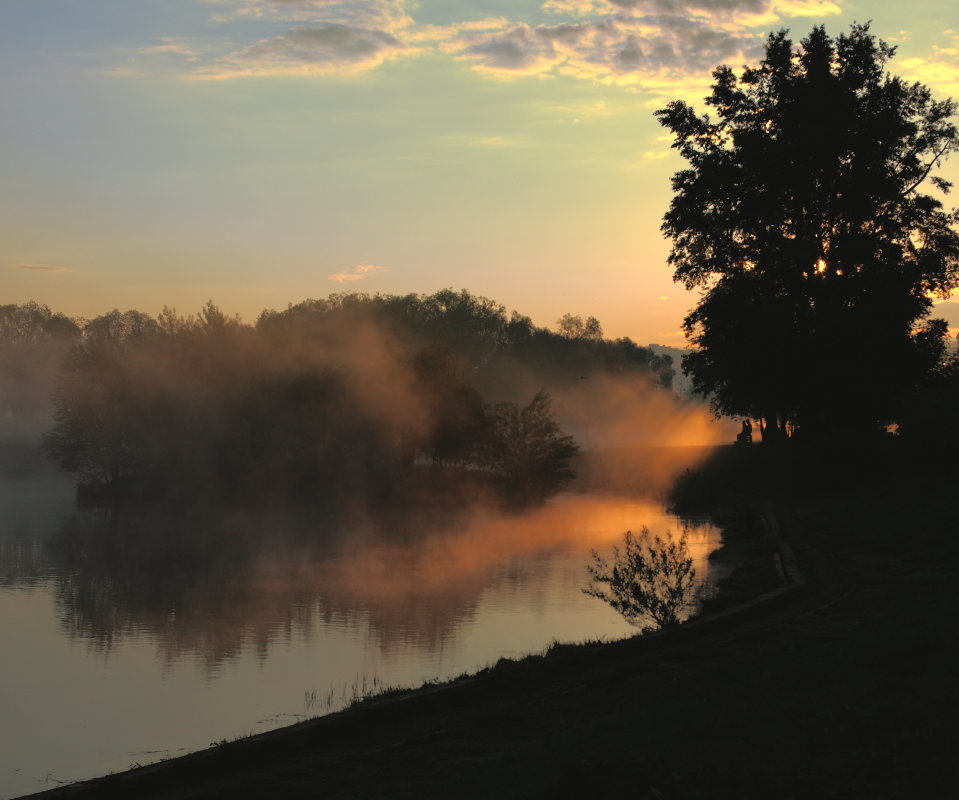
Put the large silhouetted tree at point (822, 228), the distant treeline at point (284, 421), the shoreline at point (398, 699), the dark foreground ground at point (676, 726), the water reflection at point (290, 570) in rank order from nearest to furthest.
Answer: the dark foreground ground at point (676, 726), the shoreline at point (398, 699), the water reflection at point (290, 570), the large silhouetted tree at point (822, 228), the distant treeline at point (284, 421)

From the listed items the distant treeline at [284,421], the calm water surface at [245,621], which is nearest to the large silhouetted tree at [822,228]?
the calm water surface at [245,621]

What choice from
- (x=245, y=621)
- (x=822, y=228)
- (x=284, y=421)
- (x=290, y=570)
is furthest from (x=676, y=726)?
(x=284, y=421)

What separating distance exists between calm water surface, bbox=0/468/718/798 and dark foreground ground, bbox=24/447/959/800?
4.18 m

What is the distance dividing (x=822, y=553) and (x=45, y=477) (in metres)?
→ 78.9

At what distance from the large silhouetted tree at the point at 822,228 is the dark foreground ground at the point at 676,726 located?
2211 centimetres

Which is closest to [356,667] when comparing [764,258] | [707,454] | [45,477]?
[764,258]

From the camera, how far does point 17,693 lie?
60.5ft

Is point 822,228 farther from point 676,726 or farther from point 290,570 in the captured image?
point 676,726

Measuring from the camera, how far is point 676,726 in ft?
31.8

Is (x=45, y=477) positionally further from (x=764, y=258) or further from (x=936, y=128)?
(x=936, y=128)

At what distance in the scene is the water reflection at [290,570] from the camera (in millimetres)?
23781

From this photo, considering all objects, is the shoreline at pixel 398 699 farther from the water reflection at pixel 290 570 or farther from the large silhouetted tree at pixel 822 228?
the large silhouetted tree at pixel 822 228

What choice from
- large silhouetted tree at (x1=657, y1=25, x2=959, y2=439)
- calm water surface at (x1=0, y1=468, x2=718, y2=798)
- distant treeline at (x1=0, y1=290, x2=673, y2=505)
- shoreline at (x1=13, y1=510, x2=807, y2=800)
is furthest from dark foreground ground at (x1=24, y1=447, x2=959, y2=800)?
distant treeline at (x1=0, y1=290, x2=673, y2=505)

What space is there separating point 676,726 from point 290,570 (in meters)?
26.6
